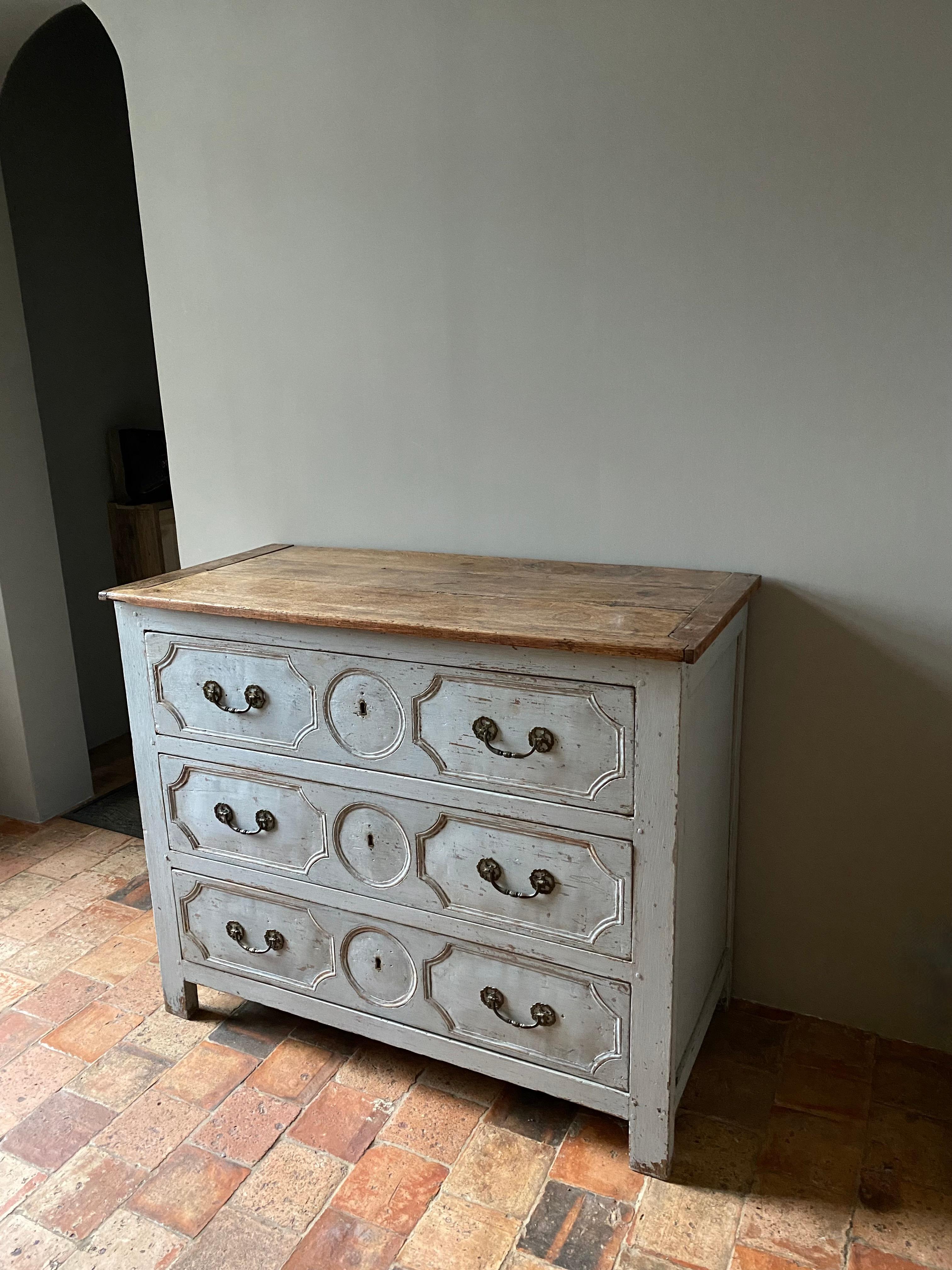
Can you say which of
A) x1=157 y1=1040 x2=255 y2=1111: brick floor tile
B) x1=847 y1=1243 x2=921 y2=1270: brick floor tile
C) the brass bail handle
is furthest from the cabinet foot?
x1=847 y1=1243 x2=921 y2=1270: brick floor tile

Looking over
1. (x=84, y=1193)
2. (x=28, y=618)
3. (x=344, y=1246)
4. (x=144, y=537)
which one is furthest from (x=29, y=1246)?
(x=144, y=537)

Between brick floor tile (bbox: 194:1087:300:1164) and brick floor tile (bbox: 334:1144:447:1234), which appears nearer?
brick floor tile (bbox: 334:1144:447:1234)

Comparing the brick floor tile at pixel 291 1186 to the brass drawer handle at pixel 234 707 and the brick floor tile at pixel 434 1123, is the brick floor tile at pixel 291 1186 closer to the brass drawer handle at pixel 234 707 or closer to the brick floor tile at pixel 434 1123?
the brick floor tile at pixel 434 1123

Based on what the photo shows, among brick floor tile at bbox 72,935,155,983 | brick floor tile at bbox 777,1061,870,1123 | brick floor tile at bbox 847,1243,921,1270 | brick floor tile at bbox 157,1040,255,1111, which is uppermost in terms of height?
brick floor tile at bbox 72,935,155,983

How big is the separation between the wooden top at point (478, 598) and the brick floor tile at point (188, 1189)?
1082 mm

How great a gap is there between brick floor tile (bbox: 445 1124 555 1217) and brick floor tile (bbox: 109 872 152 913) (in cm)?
131

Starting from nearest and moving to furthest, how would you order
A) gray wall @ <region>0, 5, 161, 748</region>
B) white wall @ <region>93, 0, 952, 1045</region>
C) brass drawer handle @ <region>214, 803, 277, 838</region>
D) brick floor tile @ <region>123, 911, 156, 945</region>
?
white wall @ <region>93, 0, 952, 1045</region>
brass drawer handle @ <region>214, 803, 277, 838</region>
brick floor tile @ <region>123, 911, 156, 945</region>
gray wall @ <region>0, 5, 161, 748</region>

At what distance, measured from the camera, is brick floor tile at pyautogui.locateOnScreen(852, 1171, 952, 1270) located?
1.64 m

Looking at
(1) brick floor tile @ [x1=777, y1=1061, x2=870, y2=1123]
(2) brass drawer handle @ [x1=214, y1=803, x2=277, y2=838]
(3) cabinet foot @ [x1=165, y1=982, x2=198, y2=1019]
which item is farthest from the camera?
(3) cabinet foot @ [x1=165, y1=982, x2=198, y2=1019]

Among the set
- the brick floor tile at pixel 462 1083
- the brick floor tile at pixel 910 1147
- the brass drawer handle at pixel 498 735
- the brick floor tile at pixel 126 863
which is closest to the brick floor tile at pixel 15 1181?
the brick floor tile at pixel 462 1083

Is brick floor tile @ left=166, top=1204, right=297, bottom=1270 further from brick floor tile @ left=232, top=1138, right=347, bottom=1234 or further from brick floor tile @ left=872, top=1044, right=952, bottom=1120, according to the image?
brick floor tile @ left=872, top=1044, right=952, bottom=1120

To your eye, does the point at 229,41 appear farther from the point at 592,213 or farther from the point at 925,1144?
the point at 925,1144

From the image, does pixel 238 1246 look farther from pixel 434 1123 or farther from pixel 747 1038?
pixel 747 1038

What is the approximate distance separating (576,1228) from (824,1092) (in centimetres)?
64
